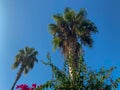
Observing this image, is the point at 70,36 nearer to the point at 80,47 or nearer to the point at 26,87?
the point at 80,47

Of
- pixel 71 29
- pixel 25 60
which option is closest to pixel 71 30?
pixel 71 29

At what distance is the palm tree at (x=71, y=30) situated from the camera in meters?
27.2

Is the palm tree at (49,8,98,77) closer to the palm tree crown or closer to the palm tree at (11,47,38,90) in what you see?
the palm tree crown

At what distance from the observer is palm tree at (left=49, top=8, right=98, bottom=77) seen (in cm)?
2720

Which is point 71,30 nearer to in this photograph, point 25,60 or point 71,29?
point 71,29

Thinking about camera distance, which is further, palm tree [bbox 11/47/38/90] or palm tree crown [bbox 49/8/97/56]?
palm tree [bbox 11/47/38/90]

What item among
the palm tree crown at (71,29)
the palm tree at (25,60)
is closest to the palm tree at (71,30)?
the palm tree crown at (71,29)

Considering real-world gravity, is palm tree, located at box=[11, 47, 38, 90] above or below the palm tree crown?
above

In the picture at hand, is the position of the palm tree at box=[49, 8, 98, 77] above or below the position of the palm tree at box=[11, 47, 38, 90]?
below

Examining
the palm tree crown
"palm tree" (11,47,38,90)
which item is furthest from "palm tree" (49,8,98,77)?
"palm tree" (11,47,38,90)

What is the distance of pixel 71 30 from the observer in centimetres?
2756

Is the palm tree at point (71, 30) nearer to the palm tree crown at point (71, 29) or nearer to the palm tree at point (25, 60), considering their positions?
the palm tree crown at point (71, 29)

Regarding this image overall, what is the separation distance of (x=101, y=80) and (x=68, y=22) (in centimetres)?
1856

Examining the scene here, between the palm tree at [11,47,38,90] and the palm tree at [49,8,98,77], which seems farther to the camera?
the palm tree at [11,47,38,90]
